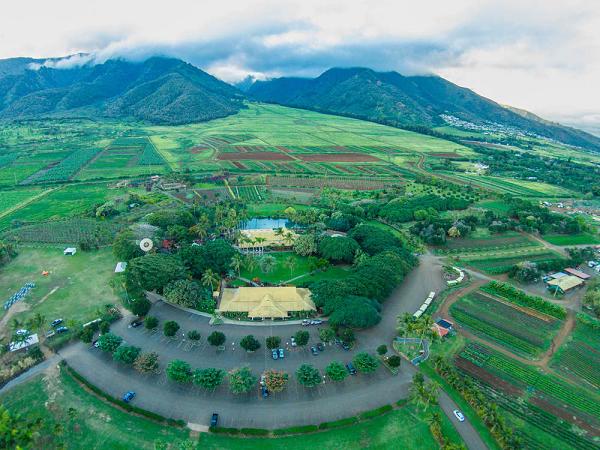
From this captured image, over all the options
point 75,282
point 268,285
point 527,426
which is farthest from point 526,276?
point 75,282

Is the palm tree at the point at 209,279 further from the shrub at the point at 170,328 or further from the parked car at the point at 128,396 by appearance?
the parked car at the point at 128,396

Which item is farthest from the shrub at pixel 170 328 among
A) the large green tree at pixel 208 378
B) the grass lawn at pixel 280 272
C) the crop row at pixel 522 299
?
the crop row at pixel 522 299

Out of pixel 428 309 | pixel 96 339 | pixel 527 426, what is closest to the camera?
pixel 527 426

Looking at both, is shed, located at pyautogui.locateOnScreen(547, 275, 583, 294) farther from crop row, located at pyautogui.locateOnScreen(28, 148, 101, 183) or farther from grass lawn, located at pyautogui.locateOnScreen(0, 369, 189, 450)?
crop row, located at pyautogui.locateOnScreen(28, 148, 101, 183)

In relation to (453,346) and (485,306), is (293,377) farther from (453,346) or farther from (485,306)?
(485,306)

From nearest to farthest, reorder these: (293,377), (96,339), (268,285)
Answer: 1. (293,377)
2. (96,339)
3. (268,285)

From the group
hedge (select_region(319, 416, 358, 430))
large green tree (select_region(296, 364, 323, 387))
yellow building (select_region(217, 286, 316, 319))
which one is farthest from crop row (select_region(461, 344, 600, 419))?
yellow building (select_region(217, 286, 316, 319))
